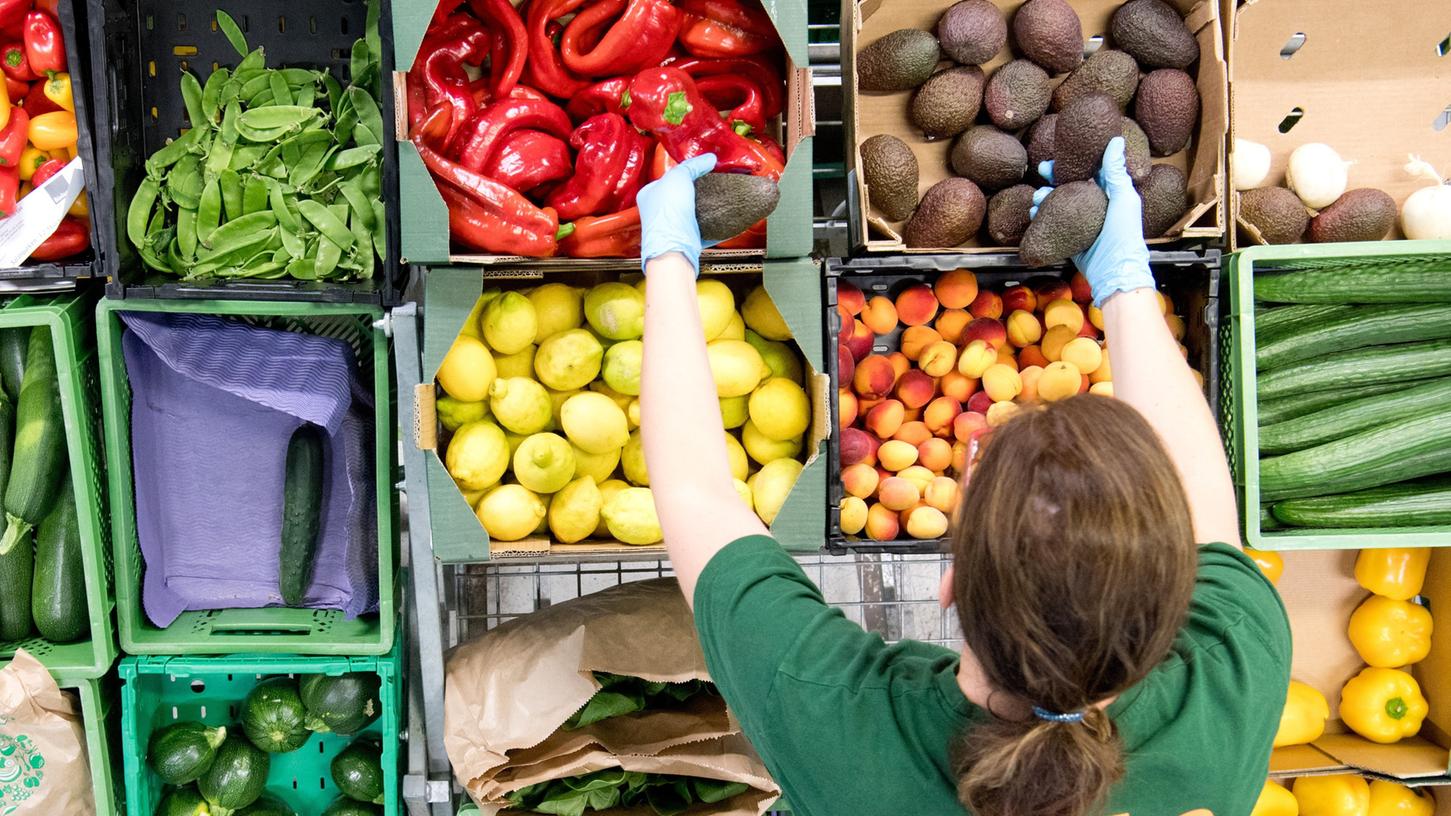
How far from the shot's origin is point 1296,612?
2.21m

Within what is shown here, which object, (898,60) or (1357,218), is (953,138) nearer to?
(898,60)

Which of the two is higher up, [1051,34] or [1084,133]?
[1051,34]

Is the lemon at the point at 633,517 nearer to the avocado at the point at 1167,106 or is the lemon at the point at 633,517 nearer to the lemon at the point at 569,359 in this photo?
the lemon at the point at 569,359

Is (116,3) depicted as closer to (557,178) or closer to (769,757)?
(557,178)

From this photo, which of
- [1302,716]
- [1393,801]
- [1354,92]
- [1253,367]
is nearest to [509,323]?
[1253,367]

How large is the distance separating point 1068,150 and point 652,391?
0.92 m

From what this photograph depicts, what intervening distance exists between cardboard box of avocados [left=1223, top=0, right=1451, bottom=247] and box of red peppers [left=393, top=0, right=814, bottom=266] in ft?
3.26

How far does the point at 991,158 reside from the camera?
1.71 m

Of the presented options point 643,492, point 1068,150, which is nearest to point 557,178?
point 643,492

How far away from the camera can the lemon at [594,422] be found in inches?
63.0

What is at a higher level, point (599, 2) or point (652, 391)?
point (599, 2)

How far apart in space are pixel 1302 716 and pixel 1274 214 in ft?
3.51

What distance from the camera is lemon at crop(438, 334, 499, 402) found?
1584mm

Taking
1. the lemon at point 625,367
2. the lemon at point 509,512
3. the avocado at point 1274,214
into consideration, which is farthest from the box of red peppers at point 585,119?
the avocado at point 1274,214
